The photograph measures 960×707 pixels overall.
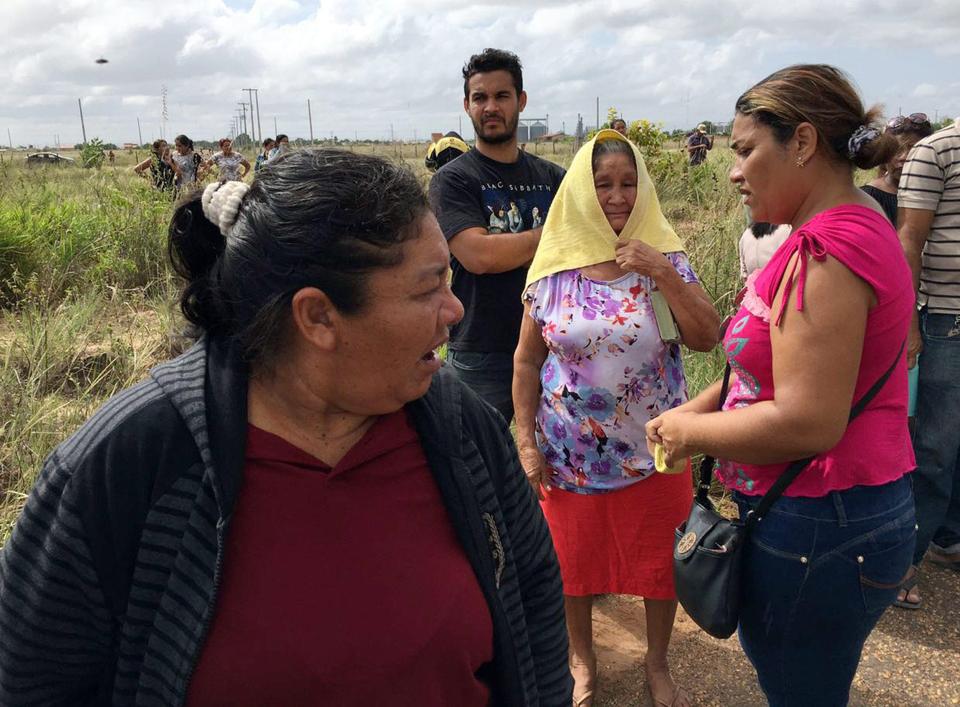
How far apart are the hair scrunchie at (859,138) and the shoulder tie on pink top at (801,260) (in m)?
0.24

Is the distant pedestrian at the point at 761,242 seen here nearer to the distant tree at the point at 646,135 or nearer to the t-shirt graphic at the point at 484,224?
the t-shirt graphic at the point at 484,224

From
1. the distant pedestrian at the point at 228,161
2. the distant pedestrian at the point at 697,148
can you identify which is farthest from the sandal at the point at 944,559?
the distant pedestrian at the point at 697,148

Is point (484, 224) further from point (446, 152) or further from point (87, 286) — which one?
point (87, 286)

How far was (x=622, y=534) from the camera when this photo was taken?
103 inches

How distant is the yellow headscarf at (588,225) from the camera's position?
246 centimetres

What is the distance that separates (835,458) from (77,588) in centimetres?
153

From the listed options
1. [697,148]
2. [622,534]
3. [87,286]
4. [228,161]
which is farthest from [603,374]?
[697,148]

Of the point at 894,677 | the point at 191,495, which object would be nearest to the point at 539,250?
the point at 191,495

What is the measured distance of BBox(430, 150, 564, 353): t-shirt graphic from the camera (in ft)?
10.1

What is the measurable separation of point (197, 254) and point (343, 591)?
0.64 metres

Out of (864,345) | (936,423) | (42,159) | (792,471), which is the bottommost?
(936,423)

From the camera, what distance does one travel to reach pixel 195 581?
1.17 meters

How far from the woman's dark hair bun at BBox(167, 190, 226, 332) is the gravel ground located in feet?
7.20

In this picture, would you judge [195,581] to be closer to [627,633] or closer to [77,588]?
[77,588]
